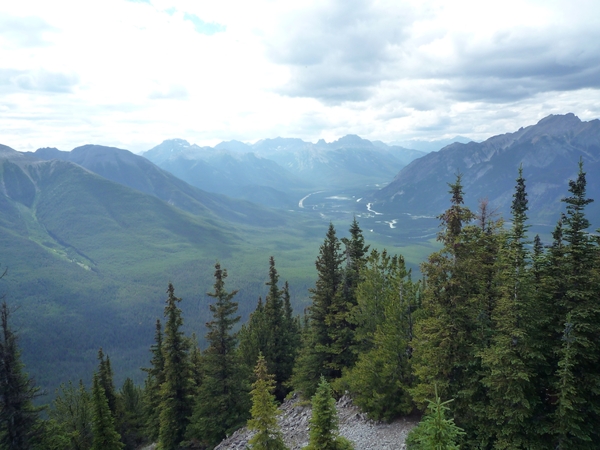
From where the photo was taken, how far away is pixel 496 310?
18016 mm

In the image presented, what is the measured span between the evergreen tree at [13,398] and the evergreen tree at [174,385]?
1064 cm

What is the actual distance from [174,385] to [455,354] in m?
26.4

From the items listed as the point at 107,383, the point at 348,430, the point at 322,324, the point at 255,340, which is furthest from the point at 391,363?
the point at 107,383

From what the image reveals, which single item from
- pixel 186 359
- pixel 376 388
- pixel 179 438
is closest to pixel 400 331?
pixel 376 388

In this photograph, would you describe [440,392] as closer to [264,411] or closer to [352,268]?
[264,411]

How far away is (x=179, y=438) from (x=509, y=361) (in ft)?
103

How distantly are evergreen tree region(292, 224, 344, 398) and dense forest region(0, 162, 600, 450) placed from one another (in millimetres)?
282

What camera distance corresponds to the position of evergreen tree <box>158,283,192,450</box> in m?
33.4

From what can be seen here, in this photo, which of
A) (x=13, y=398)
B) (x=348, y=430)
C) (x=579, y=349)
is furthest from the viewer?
(x=348, y=430)

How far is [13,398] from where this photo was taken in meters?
24.0

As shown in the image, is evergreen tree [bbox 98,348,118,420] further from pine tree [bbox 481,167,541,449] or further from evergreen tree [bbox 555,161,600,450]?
evergreen tree [bbox 555,161,600,450]

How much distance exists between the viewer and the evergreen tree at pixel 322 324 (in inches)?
1345

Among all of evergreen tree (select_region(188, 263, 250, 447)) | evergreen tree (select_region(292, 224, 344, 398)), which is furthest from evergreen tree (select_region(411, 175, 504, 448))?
evergreen tree (select_region(188, 263, 250, 447))

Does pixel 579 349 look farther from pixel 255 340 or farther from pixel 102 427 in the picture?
pixel 102 427
